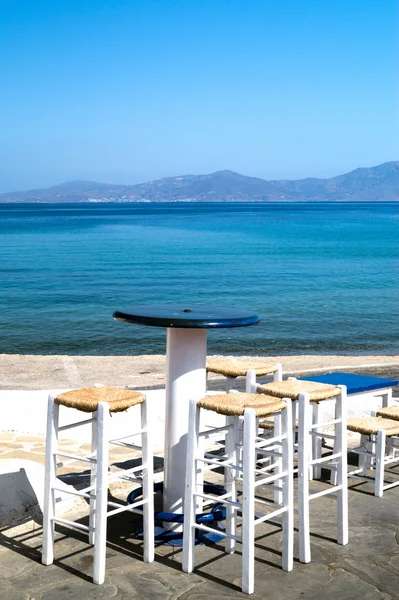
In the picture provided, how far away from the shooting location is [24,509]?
5.96 m

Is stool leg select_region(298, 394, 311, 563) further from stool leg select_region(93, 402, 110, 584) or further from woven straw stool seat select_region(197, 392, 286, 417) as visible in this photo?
stool leg select_region(93, 402, 110, 584)

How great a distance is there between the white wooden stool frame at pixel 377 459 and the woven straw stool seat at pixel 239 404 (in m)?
1.70

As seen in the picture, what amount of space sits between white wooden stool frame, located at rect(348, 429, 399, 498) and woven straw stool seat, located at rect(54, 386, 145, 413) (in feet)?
7.39

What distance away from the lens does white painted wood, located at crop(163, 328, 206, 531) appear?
223 inches

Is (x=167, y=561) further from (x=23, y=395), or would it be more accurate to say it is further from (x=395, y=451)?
(x=23, y=395)

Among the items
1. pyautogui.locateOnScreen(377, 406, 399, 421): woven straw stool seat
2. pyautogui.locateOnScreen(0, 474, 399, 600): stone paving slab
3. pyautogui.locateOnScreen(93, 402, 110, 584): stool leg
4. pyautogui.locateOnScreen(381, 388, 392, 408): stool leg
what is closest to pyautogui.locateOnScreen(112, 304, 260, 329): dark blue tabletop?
pyautogui.locateOnScreen(93, 402, 110, 584): stool leg

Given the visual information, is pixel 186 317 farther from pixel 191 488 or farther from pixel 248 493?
pixel 248 493

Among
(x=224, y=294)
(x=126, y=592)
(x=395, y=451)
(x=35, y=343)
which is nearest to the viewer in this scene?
(x=126, y=592)

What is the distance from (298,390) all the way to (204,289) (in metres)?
35.0

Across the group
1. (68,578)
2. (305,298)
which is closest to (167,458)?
(68,578)

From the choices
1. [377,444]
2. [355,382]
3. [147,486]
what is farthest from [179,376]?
[355,382]

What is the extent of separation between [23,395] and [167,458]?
12.3 feet

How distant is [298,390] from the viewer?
571 centimetres

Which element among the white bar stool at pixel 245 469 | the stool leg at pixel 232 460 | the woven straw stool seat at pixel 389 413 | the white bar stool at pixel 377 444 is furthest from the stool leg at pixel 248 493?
the woven straw stool seat at pixel 389 413
